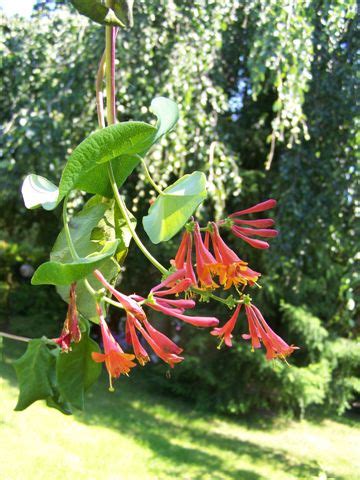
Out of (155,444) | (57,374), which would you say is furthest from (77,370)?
(155,444)

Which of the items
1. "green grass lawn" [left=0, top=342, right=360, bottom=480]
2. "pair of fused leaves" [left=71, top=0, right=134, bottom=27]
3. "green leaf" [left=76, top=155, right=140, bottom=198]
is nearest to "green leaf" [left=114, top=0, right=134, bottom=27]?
"pair of fused leaves" [left=71, top=0, right=134, bottom=27]

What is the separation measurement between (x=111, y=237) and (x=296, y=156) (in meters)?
2.47

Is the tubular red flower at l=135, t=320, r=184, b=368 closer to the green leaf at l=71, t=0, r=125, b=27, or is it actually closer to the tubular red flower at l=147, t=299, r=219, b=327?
the tubular red flower at l=147, t=299, r=219, b=327

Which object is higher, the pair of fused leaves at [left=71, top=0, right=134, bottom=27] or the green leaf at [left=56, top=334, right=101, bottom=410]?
the pair of fused leaves at [left=71, top=0, right=134, bottom=27]

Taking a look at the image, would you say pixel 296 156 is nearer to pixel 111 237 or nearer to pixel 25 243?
pixel 111 237

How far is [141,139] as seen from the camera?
0.90ft

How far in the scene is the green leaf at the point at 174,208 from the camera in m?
0.26

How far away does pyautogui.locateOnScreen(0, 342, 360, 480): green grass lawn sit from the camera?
227 centimetres

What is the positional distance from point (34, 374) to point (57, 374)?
4 centimetres

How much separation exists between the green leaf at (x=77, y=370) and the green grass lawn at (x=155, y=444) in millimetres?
1813

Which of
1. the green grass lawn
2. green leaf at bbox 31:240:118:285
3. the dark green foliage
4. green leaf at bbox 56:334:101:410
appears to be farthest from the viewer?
the dark green foliage

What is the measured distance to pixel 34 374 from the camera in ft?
1.20

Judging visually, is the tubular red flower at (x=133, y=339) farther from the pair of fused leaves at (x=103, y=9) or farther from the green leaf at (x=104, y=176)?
the pair of fused leaves at (x=103, y=9)

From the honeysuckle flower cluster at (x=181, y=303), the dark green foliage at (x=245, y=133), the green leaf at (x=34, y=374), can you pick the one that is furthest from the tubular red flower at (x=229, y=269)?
the dark green foliage at (x=245, y=133)
